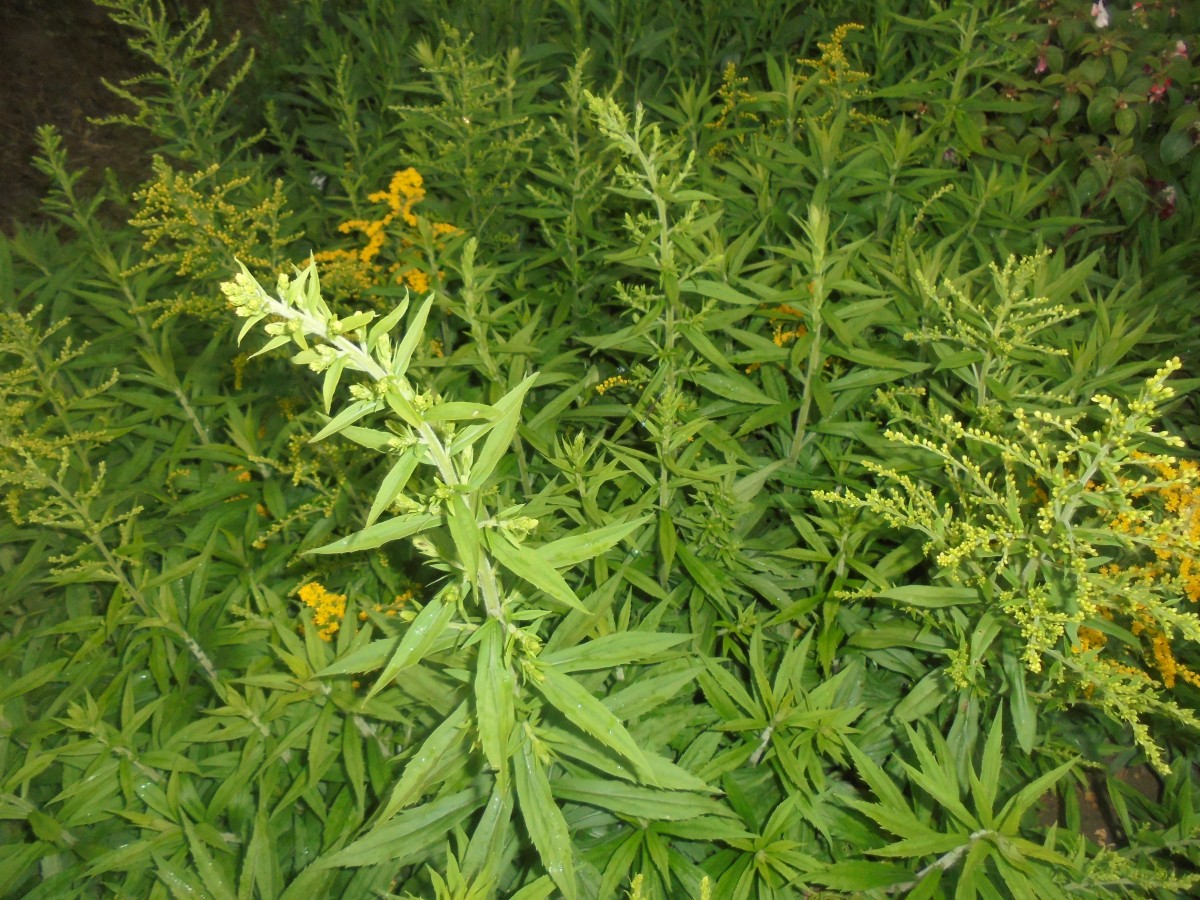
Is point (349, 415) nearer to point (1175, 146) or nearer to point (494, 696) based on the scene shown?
point (494, 696)

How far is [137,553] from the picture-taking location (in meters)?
2.22

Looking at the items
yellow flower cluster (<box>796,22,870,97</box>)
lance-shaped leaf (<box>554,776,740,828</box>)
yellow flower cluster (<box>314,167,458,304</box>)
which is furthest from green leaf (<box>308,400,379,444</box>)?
yellow flower cluster (<box>796,22,870,97</box>)

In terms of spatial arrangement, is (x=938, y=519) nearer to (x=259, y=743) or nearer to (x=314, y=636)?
→ (x=314, y=636)

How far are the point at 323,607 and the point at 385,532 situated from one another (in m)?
1.20

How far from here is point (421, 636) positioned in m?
1.20

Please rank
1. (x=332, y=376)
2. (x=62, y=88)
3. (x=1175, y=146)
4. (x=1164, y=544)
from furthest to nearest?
(x=62, y=88) < (x=1175, y=146) < (x=1164, y=544) < (x=332, y=376)

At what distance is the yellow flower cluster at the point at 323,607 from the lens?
2.17m

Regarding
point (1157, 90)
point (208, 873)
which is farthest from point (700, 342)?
point (1157, 90)

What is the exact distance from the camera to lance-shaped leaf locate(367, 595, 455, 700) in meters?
1.17

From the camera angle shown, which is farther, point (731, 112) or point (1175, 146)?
point (731, 112)

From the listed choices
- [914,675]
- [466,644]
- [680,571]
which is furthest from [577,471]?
[914,675]

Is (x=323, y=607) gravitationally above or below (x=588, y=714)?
below

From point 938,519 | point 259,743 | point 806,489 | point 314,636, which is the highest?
point 938,519

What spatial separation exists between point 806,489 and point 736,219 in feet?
3.54
